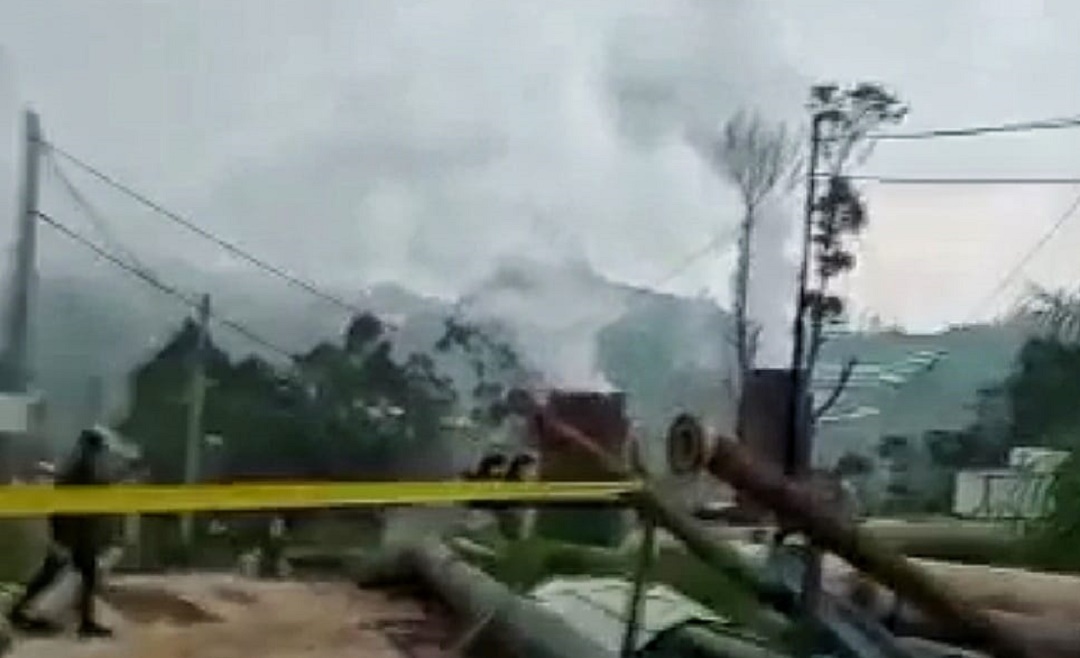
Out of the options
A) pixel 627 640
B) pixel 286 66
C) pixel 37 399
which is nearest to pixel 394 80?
pixel 286 66

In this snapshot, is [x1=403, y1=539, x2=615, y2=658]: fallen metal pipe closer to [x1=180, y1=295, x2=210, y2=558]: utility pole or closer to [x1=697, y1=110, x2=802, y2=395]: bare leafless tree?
[x1=180, y1=295, x2=210, y2=558]: utility pole

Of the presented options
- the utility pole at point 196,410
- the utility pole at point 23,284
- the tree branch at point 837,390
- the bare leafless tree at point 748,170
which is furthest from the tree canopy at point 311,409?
the tree branch at point 837,390

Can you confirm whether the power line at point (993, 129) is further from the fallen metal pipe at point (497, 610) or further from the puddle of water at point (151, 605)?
the puddle of water at point (151, 605)

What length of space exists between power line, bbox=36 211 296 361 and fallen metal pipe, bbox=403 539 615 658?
269mm

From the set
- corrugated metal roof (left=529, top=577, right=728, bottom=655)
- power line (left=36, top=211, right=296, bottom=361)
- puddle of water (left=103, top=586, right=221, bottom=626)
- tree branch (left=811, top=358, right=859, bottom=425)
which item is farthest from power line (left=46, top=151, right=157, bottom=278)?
tree branch (left=811, top=358, right=859, bottom=425)

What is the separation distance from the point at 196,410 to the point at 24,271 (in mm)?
223

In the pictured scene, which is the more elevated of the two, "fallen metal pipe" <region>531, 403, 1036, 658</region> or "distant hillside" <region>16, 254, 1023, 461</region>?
"distant hillside" <region>16, 254, 1023, 461</region>

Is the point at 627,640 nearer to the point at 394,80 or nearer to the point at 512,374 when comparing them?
the point at 512,374

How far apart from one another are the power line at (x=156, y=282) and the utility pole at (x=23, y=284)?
0.02m

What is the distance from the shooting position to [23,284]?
2.08m

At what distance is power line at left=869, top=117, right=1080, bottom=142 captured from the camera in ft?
8.22

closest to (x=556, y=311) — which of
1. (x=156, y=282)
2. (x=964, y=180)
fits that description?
(x=156, y=282)

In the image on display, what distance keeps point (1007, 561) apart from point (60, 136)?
1240 mm

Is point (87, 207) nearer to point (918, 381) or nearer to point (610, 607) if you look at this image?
point (610, 607)
